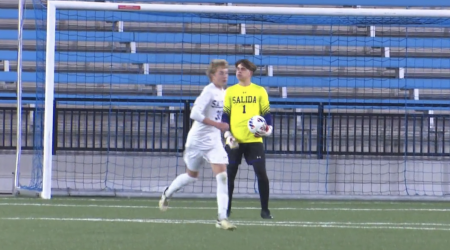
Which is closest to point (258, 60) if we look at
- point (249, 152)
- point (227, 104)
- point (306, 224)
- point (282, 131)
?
point (282, 131)

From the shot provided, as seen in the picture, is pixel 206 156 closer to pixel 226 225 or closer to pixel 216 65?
pixel 216 65

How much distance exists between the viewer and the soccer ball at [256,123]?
402 inches

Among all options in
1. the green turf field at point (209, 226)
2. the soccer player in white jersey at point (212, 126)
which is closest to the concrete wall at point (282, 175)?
the green turf field at point (209, 226)

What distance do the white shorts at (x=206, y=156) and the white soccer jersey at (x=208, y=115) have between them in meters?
0.04

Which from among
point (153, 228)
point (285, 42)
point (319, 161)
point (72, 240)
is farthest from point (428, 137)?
point (72, 240)

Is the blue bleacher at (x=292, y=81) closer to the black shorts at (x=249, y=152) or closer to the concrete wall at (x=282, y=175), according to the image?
the concrete wall at (x=282, y=175)

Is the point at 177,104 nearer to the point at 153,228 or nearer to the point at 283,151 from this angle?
the point at 283,151

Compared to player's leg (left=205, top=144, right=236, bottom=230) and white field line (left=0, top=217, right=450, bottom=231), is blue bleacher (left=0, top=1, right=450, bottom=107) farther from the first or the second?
player's leg (left=205, top=144, right=236, bottom=230)

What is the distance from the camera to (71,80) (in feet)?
56.8

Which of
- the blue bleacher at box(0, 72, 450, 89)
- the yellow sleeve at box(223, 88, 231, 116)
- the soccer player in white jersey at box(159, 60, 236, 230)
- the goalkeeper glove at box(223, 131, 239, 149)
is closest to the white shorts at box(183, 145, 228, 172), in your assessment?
the soccer player in white jersey at box(159, 60, 236, 230)

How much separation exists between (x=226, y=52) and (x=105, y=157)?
3.52 metres

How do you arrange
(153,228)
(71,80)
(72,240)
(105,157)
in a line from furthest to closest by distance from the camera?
(71,80)
(105,157)
(153,228)
(72,240)

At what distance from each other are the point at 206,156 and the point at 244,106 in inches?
49.2

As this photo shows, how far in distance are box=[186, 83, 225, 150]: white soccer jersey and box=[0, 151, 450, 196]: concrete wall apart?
5.61 m
